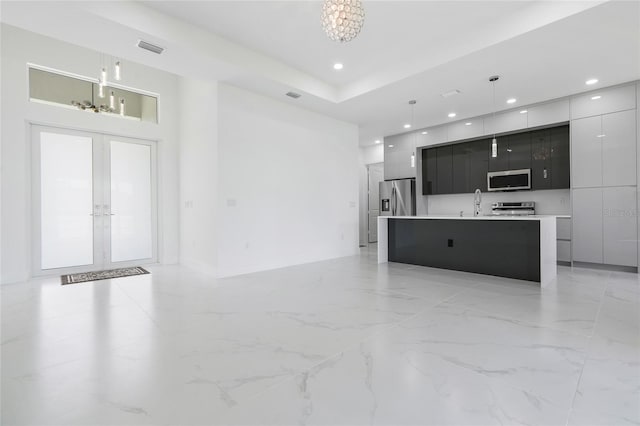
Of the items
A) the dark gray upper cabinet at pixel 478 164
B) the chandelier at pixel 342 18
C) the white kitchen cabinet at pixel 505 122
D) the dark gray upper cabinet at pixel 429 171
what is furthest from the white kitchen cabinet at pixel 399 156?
the chandelier at pixel 342 18

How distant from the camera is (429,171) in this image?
7188mm

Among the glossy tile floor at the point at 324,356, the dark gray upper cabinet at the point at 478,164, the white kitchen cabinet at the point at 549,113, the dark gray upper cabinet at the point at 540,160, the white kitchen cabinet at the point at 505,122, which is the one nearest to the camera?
the glossy tile floor at the point at 324,356

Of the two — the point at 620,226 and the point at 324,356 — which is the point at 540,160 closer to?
the point at 620,226

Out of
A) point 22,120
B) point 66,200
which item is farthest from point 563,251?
point 22,120

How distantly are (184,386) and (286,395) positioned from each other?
1.91 ft

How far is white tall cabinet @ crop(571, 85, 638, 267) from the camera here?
4535 millimetres

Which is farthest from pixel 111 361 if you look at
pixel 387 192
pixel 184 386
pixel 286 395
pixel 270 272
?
pixel 387 192

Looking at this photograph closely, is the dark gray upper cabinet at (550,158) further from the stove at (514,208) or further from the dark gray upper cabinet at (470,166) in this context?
the dark gray upper cabinet at (470,166)

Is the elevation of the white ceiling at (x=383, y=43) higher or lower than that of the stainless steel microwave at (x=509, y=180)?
higher

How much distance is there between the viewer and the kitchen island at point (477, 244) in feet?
13.1

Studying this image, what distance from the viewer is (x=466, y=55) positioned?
3.64 m

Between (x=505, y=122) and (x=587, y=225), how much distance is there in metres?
2.26

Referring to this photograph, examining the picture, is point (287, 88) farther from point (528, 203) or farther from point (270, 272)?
point (528, 203)

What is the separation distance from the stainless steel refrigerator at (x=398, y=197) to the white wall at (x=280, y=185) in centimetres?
132
